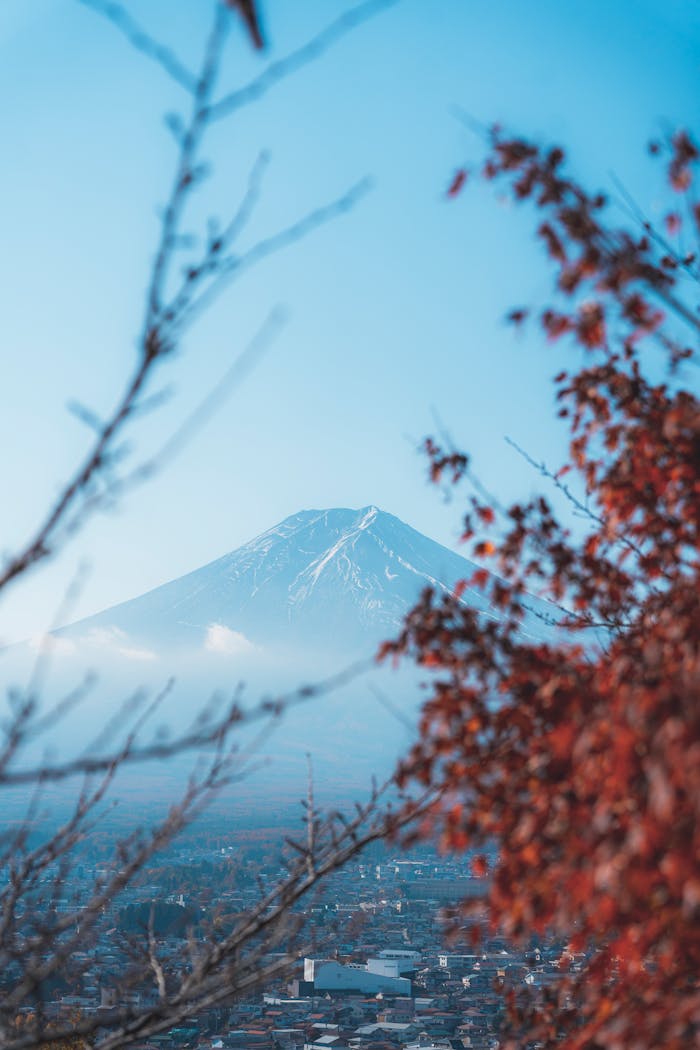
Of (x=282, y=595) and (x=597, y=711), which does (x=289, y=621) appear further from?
(x=597, y=711)

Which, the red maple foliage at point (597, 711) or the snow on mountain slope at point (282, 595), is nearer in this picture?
the red maple foliage at point (597, 711)

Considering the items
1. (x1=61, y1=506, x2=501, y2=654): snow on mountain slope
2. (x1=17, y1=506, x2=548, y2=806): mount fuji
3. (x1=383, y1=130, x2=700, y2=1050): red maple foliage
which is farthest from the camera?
(x1=61, y1=506, x2=501, y2=654): snow on mountain slope

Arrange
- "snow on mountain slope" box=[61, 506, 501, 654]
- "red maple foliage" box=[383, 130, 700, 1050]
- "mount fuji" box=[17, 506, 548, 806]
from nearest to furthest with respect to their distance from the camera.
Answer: "red maple foliage" box=[383, 130, 700, 1050] < "mount fuji" box=[17, 506, 548, 806] < "snow on mountain slope" box=[61, 506, 501, 654]

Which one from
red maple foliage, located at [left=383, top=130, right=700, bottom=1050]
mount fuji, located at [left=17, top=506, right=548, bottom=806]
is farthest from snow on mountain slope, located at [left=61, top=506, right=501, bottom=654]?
red maple foliage, located at [left=383, top=130, right=700, bottom=1050]

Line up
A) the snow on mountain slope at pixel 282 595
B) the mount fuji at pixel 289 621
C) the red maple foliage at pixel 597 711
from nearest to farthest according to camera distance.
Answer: the red maple foliage at pixel 597 711 < the mount fuji at pixel 289 621 < the snow on mountain slope at pixel 282 595

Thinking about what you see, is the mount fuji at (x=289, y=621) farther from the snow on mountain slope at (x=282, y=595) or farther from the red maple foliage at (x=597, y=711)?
the red maple foliage at (x=597, y=711)

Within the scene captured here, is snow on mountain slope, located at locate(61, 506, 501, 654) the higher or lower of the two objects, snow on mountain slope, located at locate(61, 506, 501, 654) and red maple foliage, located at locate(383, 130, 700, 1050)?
the higher

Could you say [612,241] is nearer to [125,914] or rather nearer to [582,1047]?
[582,1047]

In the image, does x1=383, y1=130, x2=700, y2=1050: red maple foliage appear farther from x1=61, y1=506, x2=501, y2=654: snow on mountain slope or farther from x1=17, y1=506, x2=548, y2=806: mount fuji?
x1=61, y1=506, x2=501, y2=654: snow on mountain slope

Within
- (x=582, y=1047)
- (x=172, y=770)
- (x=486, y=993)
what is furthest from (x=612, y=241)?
(x=172, y=770)

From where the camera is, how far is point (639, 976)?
3049mm

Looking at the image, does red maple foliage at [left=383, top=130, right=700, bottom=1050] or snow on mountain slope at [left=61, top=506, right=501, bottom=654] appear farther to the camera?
snow on mountain slope at [left=61, top=506, right=501, bottom=654]

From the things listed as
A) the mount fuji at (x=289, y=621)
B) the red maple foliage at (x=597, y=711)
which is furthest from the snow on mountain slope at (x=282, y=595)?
the red maple foliage at (x=597, y=711)

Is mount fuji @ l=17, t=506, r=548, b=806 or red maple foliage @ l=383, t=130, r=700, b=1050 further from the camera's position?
mount fuji @ l=17, t=506, r=548, b=806
